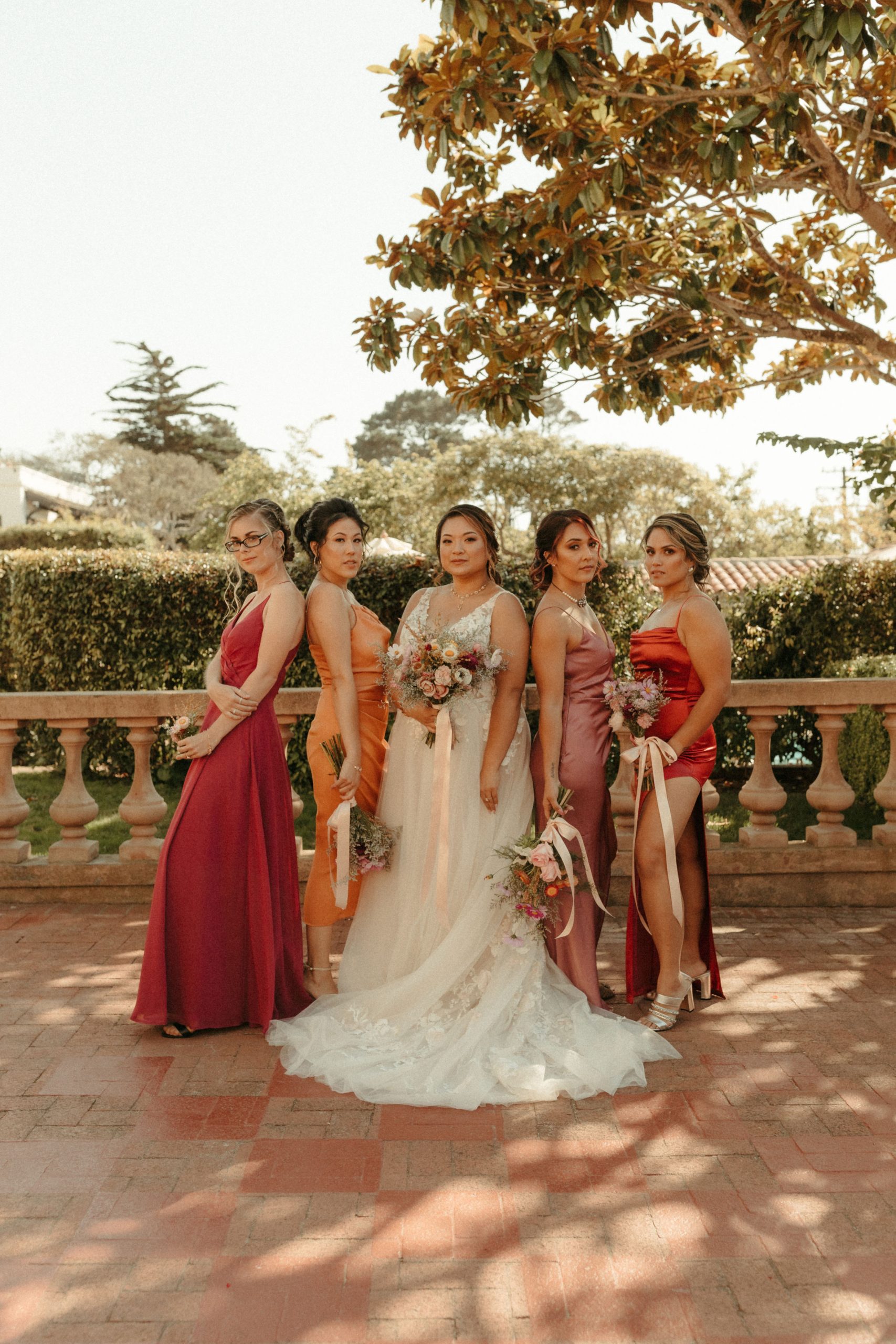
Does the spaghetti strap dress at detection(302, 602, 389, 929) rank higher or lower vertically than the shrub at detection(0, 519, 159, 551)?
lower

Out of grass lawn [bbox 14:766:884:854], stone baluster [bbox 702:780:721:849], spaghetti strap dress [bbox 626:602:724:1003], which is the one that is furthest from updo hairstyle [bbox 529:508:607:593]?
grass lawn [bbox 14:766:884:854]

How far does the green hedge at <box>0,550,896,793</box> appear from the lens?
31.9 feet

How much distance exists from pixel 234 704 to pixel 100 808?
5.97m

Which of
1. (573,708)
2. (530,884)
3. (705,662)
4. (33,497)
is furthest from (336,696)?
(33,497)

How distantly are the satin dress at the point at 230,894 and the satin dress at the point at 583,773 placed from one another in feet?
3.63

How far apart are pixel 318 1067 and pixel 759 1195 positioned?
1.60 meters

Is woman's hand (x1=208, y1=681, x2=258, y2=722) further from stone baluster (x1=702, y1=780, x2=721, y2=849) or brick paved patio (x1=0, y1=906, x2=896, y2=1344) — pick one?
stone baluster (x1=702, y1=780, x2=721, y2=849)

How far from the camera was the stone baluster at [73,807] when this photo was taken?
226 inches

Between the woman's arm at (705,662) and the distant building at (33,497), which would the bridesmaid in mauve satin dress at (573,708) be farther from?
the distant building at (33,497)

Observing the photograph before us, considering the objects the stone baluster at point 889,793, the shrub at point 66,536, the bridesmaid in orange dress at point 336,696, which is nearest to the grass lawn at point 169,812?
the stone baluster at point 889,793

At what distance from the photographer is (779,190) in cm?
759

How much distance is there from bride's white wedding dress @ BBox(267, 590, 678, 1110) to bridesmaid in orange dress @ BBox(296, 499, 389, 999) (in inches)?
4.9

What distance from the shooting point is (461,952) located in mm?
4223

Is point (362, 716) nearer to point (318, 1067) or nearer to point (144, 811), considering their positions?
point (318, 1067)
